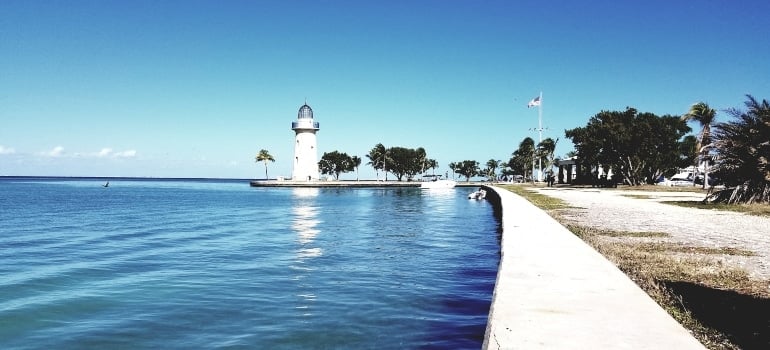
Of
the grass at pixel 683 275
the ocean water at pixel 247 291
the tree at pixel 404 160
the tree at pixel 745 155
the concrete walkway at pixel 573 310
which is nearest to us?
the concrete walkway at pixel 573 310

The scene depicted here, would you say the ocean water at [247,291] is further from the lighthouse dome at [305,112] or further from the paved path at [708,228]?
the lighthouse dome at [305,112]

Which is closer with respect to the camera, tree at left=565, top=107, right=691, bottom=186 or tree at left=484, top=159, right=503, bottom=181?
tree at left=565, top=107, right=691, bottom=186

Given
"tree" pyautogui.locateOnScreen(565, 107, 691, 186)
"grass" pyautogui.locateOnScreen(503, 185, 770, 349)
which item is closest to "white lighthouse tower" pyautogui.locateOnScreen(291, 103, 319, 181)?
"tree" pyautogui.locateOnScreen(565, 107, 691, 186)

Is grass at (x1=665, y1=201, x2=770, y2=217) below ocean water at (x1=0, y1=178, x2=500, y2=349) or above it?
above

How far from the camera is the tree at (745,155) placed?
2595cm

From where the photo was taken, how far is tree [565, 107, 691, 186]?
60.0m

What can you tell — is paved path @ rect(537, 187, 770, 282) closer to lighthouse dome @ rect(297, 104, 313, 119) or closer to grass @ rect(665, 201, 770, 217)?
grass @ rect(665, 201, 770, 217)

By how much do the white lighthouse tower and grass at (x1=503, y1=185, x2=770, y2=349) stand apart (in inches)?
3583

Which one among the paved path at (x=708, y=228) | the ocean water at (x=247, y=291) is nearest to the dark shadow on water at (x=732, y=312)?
the paved path at (x=708, y=228)

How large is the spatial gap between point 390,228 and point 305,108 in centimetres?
8268

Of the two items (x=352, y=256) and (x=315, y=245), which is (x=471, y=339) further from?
(x=315, y=245)

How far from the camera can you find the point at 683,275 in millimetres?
8688

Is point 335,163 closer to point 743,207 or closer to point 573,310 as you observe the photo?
point 743,207

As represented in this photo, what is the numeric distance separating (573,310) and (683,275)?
12.9ft
